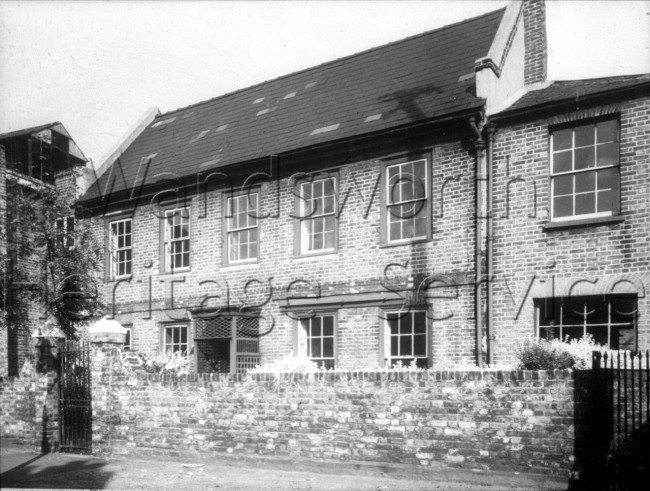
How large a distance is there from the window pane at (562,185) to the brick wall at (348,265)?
1.55 meters

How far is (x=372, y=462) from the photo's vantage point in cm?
926

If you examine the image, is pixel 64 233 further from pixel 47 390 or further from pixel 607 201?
pixel 607 201

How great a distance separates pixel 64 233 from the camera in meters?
16.6

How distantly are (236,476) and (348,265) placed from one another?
5854 mm

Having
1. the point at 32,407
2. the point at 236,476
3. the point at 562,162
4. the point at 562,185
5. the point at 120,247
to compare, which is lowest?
the point at 236,476

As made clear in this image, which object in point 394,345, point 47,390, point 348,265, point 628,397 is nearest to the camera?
point 628,397

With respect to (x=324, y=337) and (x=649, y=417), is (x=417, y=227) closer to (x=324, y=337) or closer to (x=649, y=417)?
(x=324, y=337)

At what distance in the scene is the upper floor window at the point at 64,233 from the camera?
16.6m

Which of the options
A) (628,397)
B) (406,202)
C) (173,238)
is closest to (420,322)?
Answer: (406,202)

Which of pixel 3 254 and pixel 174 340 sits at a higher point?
pixel 3 254

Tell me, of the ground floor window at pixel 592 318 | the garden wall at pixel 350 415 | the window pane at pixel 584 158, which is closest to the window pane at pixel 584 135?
the window pane at pixel 584 158

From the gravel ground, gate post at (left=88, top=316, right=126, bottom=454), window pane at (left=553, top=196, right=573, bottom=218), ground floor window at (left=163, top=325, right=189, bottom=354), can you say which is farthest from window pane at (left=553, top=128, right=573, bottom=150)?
ground floor window at (left=163, top=325, right=189, bottom=354)

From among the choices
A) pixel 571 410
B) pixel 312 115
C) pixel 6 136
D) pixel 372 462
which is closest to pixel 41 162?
pixel 6 136

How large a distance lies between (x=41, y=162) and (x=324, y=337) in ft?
42.0
